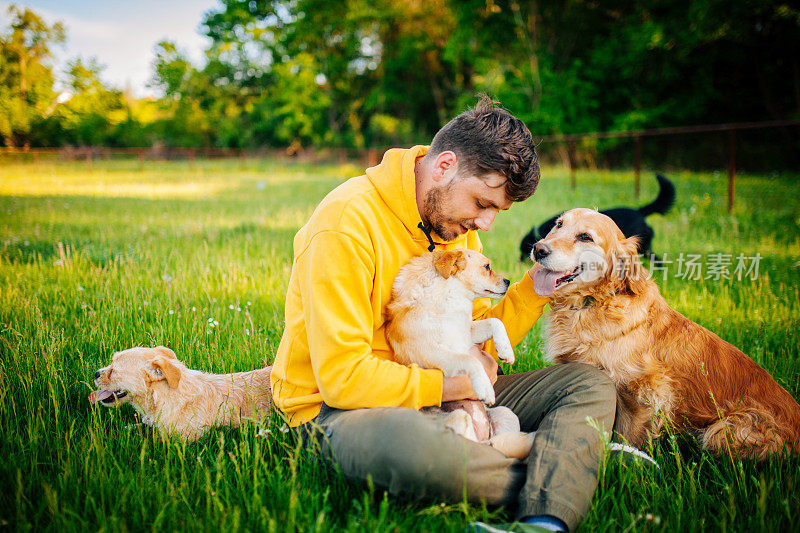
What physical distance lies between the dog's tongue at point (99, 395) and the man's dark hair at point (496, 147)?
2308mm

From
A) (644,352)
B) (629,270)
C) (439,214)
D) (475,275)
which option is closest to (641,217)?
(629,270)

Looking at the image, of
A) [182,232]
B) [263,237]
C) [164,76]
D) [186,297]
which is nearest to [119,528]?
[186,297]

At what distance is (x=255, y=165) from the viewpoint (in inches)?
1130

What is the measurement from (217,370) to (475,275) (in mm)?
1943

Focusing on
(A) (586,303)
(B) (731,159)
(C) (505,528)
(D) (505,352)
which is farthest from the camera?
(B) (731,159)

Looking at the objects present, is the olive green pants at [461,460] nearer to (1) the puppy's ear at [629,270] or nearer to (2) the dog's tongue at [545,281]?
(2) the dog's tongue at [545,281]

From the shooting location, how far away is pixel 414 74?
34938 mm

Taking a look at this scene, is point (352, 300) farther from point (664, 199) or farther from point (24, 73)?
point (24, 73)

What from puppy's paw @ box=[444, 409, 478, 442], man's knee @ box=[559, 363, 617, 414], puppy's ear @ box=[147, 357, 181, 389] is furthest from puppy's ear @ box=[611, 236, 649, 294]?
puppy's ear @ box=[147, 357, 181, 389]

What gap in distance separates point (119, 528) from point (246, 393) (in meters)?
1.02

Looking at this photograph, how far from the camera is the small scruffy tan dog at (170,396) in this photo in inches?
100

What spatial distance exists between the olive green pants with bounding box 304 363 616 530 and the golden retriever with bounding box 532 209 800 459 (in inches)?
27.4

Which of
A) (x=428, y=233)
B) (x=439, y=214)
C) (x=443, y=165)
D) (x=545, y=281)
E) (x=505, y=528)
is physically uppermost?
(x=443, y=165)

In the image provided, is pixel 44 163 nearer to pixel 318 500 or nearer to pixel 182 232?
pixel 182 232
